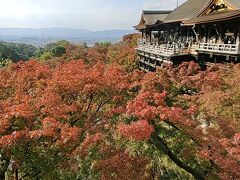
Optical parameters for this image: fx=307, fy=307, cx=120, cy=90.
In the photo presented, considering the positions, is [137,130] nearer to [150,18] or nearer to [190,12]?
[190,12]

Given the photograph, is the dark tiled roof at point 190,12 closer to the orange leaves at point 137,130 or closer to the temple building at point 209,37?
the temple building at point 209,37

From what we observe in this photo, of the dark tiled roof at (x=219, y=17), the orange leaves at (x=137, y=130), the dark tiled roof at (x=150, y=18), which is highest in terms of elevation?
the dark tiled roof at (x=150, y=18)

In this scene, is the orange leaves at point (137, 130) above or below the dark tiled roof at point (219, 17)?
below

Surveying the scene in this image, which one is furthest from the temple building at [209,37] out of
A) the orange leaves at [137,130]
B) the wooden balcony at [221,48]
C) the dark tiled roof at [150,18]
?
the orange leaves at [137,130]

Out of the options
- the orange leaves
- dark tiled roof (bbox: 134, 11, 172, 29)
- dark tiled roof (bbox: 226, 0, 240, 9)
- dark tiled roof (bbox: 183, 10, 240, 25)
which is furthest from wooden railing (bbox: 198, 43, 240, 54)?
dark tiled roof (bbox: 134, 11, 172, 29)

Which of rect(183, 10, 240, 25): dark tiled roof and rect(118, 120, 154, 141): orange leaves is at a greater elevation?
rect(183, 10, 240, 25): dark tiled roof

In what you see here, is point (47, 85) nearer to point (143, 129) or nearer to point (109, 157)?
point (109, 157)

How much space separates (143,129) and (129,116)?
234 centimetres

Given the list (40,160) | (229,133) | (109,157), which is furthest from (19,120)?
(229,133)

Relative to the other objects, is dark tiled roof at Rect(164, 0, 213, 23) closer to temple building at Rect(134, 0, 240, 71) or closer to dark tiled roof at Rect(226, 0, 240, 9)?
temple building at Rect(134, 0, 240, 71)

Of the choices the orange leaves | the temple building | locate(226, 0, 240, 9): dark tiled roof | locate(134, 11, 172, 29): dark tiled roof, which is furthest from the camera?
locate(134, 11, 172, 29): dark tiled roof

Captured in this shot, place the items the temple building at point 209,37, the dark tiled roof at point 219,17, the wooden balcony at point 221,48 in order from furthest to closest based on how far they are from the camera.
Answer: the temple building at point 209,37
the wooden balcony at point 221,48
the dark tiled roof at point 219,17

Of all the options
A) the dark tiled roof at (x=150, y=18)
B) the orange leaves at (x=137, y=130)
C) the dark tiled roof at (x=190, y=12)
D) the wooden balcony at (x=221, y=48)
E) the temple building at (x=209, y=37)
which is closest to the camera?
the orange leaves at (x=137, y=130)

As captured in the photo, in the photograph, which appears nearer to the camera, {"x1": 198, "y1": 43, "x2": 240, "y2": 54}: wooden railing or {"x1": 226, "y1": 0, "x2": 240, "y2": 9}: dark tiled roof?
{"x1": 198, "y1": 43, "x2": 240, "y2": 54}: wooden railing
